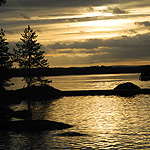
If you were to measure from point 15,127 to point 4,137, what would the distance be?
8.73 ft

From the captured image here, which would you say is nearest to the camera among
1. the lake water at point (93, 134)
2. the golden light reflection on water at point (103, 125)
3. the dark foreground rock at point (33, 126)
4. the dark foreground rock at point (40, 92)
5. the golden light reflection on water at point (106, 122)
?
the lake water at point (93, 134)

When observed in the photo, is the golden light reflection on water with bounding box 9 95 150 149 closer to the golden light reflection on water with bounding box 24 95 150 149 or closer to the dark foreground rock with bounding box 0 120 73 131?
the golden light reflection on water with bounding box 24 95 150 149

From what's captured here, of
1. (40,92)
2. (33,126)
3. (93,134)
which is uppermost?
(40,92)

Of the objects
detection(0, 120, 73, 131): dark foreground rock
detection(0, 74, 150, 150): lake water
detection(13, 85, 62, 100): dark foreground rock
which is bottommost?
detection(0, 74, 150, 150): lake water

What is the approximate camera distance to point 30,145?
75.4ft

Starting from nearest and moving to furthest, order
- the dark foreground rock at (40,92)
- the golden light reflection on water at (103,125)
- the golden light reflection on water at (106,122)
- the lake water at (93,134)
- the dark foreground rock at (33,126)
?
the lake water at (93,134)
the golden light reflection on water at (103,125)
the golden light reflection on water at (106,122)
the dark foreground rock at (33,126)
the dark foreground rock at (40,92)

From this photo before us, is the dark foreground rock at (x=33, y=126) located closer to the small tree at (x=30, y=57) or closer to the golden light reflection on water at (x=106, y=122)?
the golden light reflection on water at (x=106, y=122)

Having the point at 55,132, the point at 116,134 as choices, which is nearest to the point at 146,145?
the point at 116,134

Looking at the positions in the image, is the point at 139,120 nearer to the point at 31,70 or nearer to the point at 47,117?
the point at 47,117

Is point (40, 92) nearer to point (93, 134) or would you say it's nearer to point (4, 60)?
point (4, 60)

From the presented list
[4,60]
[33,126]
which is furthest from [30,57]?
[33,126]

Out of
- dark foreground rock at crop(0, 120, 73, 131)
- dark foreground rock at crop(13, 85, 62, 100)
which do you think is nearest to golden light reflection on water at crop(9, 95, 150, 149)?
dark foreground rock at crop(0, 120, 73, 131)

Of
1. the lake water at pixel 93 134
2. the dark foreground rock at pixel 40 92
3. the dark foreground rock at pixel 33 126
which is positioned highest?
the dark foreground rock at pixel 40 92

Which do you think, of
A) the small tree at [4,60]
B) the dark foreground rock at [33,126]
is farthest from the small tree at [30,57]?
the dark foreground rock at [33,126]
